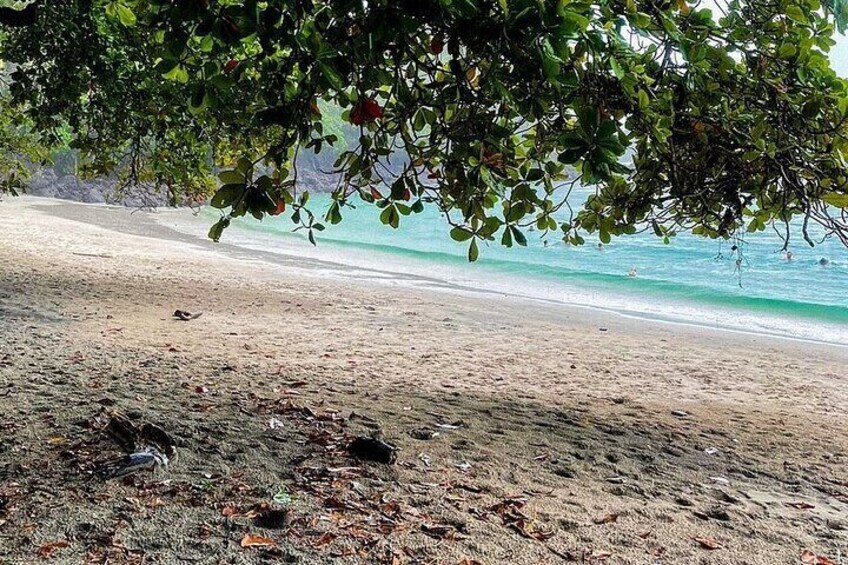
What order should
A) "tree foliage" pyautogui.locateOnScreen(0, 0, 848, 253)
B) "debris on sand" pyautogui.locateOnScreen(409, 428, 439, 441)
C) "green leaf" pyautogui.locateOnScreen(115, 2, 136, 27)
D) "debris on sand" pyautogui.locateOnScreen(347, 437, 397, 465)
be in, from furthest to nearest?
"debris on sand" pyautogui.locateOnScreen(409, 428, 439, 441)
"debris on sand" pyautogui.locateOnScreen(347, 437, 397, 465)
"green leaf" pyautogui.locateOnScreen(115, 2, 136, 27)
"tree foliage" pyautogui.locateOnScreen(0, 0, 848, 253)

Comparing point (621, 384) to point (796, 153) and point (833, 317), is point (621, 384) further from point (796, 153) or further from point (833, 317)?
point (833, 317)

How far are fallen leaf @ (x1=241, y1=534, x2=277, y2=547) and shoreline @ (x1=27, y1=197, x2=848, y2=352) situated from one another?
8767mm

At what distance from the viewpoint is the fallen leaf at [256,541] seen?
2.86 metres

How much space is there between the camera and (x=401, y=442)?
14.6ft

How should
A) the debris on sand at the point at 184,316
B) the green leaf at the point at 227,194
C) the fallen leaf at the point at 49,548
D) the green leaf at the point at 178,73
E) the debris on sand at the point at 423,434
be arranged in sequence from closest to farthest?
the green leaf at the point at 227,194 → the green leaf at the point at 178,73 → the fallen leaf at the point at 49,548 → the debris on sand at the point at 423,434 → the debris on sand at the point at 184,316

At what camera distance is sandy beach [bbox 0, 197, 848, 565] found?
302 cm

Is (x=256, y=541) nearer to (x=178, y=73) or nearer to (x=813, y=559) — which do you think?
(x=178, y=73)

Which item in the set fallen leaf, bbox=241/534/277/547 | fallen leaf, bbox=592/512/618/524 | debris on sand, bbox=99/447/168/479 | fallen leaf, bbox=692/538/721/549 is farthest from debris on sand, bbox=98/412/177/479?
fallen leaf, bbox=692/538/721/549

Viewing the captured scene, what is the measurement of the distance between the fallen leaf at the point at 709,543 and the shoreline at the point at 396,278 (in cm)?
960

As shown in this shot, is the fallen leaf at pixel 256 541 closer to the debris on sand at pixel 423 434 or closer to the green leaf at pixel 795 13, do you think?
the debris on sand at pixel 423 434

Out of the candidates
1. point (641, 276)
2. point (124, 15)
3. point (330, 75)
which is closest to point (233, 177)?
point (330, 75)

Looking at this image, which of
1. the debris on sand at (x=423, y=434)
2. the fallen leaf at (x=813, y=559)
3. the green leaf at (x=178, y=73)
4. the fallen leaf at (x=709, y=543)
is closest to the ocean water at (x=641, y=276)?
the debris on sand at (x=423, y=434)

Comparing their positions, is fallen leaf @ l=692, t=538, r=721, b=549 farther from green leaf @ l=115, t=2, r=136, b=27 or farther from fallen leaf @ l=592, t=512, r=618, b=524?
green leaf @ l=115, t=2, r=136, b=27

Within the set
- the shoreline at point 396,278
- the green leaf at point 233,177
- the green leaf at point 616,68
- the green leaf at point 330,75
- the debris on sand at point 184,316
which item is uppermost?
the green leaf at point 616,68
